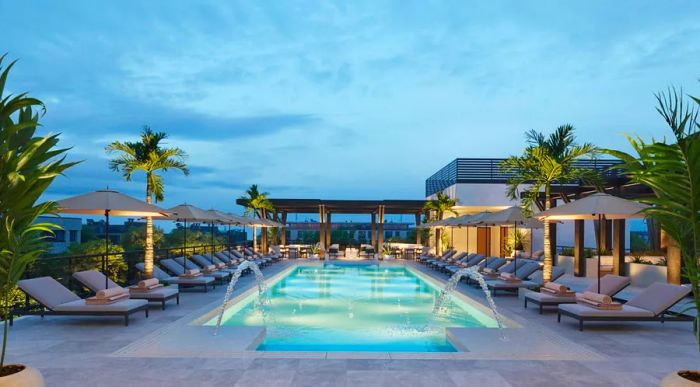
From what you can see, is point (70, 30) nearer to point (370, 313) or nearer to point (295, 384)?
point (370, 313)

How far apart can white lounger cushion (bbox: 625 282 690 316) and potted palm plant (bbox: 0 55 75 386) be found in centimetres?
818

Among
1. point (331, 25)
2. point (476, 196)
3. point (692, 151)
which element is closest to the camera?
point (692, 151)

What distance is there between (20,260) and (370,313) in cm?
756

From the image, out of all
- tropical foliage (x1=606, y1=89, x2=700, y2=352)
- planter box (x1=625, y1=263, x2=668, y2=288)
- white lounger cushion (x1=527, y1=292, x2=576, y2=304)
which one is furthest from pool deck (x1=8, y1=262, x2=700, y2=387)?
planter box (x1=625, y1=263, x2=668, y2=288)

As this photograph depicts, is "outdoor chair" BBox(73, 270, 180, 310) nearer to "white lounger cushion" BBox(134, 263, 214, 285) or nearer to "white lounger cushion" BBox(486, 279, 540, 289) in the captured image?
→ "white lounger cushion" BBox(134, 263, 214, 285)

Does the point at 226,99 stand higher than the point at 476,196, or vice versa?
the point at 226,99

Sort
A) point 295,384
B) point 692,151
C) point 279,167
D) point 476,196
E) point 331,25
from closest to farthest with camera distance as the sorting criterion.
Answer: point 692,151, point 295,384, point 476,196, point 331,25, point 279,167

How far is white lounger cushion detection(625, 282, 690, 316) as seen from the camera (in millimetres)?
7836

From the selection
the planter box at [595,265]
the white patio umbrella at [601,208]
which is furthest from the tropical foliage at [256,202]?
the white patio umbrella at [601,208]

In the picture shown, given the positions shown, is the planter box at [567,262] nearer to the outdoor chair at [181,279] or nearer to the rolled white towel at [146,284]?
the outdoor chair at [181,279]

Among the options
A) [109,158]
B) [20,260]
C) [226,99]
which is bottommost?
[20,260]

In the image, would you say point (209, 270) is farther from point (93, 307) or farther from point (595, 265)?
point (595, 265)

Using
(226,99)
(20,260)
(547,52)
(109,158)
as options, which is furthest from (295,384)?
(226,99)

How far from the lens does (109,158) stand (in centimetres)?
1291
